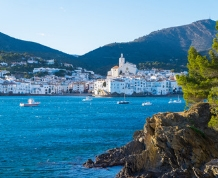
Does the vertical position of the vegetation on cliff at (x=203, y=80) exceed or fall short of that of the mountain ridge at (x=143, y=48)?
it falls short

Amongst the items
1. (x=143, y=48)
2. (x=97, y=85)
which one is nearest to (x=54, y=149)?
(x=97, y=85)

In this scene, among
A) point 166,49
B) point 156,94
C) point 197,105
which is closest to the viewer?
point 197,105

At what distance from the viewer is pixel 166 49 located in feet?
557

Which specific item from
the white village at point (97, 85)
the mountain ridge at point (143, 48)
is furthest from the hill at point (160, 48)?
the white village at point (97, 85)

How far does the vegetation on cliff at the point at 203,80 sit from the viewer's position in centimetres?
1505

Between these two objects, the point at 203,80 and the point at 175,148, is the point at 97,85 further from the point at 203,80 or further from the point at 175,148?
the point at 175,148

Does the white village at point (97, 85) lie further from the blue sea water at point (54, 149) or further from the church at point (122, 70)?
the blue sea water at point (54, 149)

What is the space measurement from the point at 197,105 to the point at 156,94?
297ft

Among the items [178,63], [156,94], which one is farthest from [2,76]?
[178,63]

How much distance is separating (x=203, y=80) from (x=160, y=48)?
155 meters

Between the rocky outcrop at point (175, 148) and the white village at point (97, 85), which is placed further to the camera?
the white village at point (97, 85)

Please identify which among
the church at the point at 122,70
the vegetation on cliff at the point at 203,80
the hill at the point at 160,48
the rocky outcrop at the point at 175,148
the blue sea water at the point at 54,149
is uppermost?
the hill at the point at 160,48

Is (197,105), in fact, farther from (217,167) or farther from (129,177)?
(217,167)

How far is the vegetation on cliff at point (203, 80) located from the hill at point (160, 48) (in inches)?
4787
